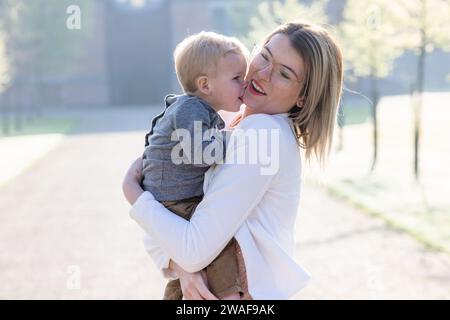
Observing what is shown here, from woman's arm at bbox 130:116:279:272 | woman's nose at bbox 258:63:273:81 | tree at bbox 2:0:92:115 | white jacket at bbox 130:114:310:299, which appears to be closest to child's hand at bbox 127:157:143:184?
white jacket at bbox 130:114:310:299

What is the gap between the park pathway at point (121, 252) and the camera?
20.7ft

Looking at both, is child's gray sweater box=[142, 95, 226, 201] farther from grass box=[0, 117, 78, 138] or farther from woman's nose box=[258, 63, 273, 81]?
grass box=[0, 117, 78, 138]

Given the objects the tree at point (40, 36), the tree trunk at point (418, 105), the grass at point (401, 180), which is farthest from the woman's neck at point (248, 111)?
the tree at point (40, 36)

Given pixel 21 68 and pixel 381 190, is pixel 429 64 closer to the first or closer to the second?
pixel 21 68

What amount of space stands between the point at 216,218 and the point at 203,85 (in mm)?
505

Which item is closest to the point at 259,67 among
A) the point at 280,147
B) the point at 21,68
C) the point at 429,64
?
the point at 280,147

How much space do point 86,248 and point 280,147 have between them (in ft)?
20.6

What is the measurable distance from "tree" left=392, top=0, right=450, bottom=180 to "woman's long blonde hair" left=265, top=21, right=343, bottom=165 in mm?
10051

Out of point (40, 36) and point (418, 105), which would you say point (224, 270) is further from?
point (40, 36)

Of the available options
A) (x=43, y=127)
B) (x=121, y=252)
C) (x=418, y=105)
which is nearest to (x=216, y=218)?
(x=121, y=252)

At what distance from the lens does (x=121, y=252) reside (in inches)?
309

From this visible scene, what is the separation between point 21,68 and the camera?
34875 millimetres

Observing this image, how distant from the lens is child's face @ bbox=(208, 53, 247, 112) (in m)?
2.28
